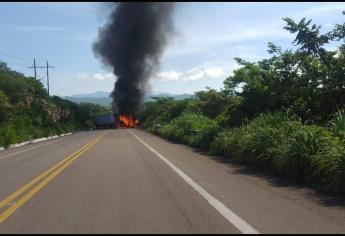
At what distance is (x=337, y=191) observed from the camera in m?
9.92

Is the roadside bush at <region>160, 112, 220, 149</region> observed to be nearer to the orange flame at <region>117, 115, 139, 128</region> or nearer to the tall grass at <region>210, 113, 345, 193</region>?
the tall grass at <region>210, 113, 345, 193</region>

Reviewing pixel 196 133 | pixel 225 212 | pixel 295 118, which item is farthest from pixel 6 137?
pixel 225 212

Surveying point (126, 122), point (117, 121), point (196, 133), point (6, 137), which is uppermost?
point (117, 121)

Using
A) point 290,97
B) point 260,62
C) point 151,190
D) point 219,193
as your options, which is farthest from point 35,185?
point 260,62

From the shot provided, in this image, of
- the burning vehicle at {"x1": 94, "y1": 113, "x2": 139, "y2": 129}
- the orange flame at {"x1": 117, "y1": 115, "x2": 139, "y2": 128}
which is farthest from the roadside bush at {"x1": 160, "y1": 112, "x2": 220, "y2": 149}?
the burning vehicle at {"x1": 94, "y1": 113, "x2": 139, "y2": 129}

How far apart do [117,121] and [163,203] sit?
7458 cm

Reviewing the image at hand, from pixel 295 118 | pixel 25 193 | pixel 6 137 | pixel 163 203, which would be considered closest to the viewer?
pixel 163 203

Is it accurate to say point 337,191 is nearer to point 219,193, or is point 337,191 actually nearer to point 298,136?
point 219,193

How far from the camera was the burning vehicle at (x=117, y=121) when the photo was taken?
83.1 m

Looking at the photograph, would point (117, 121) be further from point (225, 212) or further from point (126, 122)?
point (225, 212)

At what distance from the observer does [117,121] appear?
8331 centimetres

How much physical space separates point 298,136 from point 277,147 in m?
1.37

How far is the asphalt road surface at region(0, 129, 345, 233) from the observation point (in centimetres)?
733

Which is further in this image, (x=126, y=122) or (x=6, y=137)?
(x=126, y=122)
